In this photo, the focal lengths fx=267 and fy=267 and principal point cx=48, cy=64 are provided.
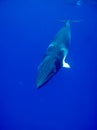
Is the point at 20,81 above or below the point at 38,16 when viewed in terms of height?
below

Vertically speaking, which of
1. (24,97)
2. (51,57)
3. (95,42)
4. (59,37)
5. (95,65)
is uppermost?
(95,42)

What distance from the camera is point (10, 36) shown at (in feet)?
60.2

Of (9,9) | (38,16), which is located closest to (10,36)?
(9,9)

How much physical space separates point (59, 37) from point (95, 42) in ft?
55.9

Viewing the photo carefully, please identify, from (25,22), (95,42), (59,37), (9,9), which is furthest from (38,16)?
(59,37)

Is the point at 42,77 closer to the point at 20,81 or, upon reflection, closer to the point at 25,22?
the point at 20,81

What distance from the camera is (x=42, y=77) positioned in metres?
3.42

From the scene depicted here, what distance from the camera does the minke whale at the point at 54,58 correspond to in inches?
136

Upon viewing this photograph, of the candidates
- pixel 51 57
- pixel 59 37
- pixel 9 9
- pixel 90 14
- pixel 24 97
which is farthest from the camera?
pixel 90 14

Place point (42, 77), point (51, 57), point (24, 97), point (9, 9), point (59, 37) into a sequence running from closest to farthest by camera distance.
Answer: point (42, 77), point (51, 57), point (59, 37), point (24, 97), point (9, 9)

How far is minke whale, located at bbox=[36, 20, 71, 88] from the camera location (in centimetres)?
344

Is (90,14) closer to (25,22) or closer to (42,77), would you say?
(25,22)

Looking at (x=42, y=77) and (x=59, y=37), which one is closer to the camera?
(x=42, y=77)

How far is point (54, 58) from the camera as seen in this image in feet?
12.6
